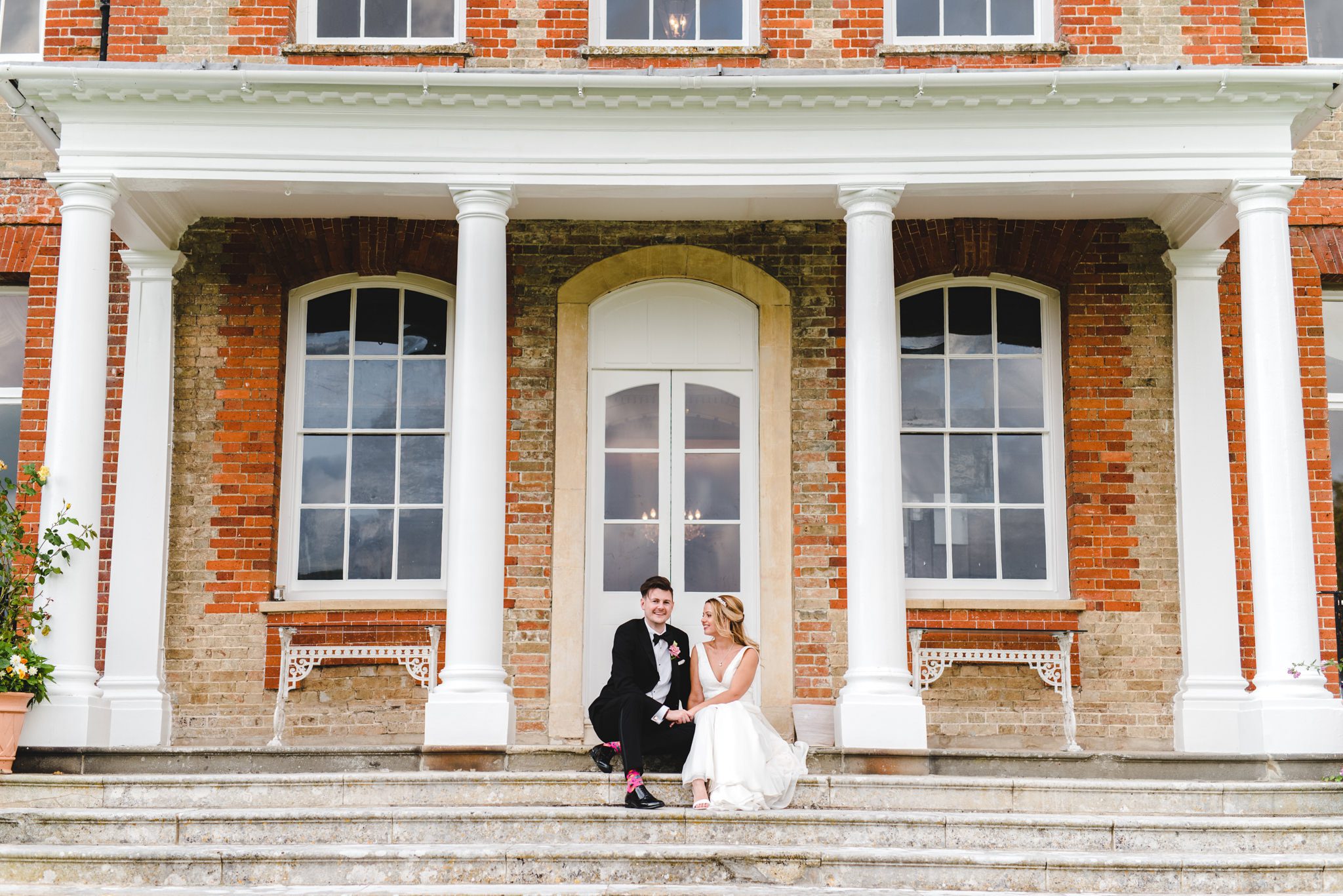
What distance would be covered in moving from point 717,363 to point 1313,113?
3.93 metres

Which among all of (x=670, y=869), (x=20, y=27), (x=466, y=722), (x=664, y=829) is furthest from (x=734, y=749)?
(x=20, y=27)

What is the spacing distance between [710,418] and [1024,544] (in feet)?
7.39

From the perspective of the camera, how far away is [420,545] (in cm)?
1044

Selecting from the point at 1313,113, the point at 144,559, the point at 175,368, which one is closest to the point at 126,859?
the point at 144,559

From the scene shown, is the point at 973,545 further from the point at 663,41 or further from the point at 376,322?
the point at 376,322

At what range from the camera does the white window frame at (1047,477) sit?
10336mm

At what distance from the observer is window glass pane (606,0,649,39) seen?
33.9 feet

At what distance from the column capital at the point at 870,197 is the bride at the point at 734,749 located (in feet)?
8.74

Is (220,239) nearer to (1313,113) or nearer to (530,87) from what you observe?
(530,87)

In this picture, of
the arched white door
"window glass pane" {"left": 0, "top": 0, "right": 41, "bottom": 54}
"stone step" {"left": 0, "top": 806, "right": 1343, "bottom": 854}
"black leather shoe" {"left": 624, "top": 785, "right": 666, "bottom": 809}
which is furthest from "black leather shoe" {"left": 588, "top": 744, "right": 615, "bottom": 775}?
"window glass pane" {"left": 0, "top": 0, "right": 41, "bottom": 54}

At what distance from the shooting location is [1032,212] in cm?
1003

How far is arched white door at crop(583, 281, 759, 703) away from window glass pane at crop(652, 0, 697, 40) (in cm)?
162

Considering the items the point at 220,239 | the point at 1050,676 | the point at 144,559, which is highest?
the point at 220,239

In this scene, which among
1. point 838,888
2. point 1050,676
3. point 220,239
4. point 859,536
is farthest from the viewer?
point 220,239
